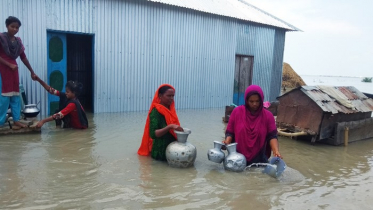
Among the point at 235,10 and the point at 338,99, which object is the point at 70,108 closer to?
the point at 338,99

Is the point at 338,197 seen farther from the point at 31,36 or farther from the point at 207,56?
the point at 207,56

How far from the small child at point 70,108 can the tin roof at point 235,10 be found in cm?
449

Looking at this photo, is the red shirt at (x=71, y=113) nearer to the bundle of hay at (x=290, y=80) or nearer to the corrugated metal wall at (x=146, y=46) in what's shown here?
the corrugated metal wall at (x=146, y=46)

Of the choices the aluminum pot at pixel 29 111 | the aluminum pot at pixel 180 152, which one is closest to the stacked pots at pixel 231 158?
the aluminum pot at pixel 180 152

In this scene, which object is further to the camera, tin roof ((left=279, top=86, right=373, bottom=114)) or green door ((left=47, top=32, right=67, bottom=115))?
green door ((left=47, top=32, right=67, bottom=115))

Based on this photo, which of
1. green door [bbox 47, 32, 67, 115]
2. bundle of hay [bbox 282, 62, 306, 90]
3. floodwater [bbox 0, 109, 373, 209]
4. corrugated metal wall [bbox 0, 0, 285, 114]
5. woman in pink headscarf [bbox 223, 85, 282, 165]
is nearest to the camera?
floodwater [bbox 0, 109, 373, 209]

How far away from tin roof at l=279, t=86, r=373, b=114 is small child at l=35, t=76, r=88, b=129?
16.1 feet

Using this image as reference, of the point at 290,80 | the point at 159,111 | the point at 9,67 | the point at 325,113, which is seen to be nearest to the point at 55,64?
the point at 9,67

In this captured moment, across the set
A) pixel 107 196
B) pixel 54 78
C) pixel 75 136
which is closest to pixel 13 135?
pixel 75 136

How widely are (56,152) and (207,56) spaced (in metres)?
7.72

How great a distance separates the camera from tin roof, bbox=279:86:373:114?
22.9ft

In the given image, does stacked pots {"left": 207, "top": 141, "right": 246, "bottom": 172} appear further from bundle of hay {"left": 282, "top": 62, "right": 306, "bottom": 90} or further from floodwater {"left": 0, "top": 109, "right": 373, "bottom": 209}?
bundle of hay {"left": 282, "top": 62, "right": 306, "bottom": 90}

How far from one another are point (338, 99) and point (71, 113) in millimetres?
6067

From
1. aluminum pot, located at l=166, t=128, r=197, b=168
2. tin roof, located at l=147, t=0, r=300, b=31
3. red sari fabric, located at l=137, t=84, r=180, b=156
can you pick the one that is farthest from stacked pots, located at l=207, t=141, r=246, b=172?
tin roof, located at l=147, t=0, r=300, b=31
